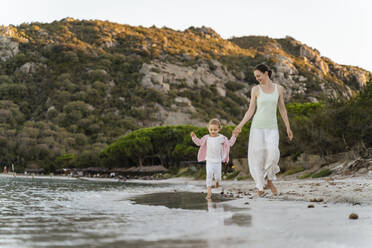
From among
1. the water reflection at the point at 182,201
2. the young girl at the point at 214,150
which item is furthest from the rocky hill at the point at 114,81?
the young girl at the point at 214,150

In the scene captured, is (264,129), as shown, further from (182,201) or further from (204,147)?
(182,201)

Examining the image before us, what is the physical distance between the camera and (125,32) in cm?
14025

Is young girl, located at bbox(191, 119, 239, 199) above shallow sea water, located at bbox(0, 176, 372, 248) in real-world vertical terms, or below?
above

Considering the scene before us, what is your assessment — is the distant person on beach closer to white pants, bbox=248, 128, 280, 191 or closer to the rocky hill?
white pants, bbox=248, 128, 280, 191

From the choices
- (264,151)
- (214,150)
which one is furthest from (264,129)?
(214,150)

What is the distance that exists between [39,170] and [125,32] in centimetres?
7901

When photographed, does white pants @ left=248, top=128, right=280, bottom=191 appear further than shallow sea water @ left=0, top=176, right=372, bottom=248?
Yes

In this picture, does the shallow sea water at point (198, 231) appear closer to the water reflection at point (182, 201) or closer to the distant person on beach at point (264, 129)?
the water reflection at point (182, 201)

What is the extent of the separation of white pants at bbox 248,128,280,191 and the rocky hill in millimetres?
69070

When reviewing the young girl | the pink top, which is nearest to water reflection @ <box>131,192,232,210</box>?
the young girl

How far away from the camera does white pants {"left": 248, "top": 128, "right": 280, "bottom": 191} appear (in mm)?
6566

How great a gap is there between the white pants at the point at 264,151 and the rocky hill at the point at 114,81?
69070mm

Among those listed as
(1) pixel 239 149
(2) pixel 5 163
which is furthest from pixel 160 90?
(1) pixel 239 149

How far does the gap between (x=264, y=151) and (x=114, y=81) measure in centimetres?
10757
